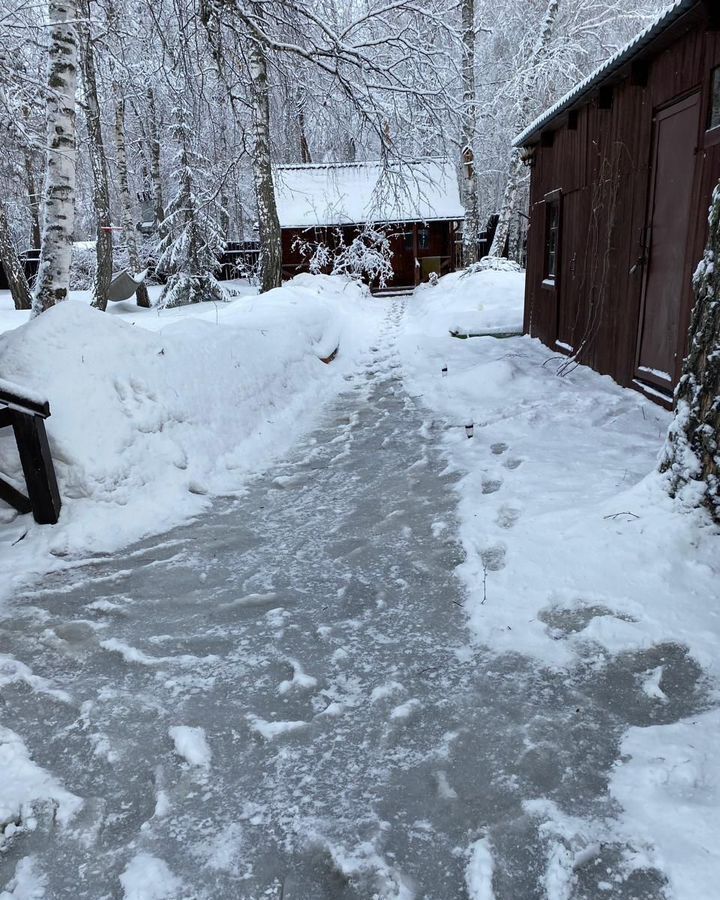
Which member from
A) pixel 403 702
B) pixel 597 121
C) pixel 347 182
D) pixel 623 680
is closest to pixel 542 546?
pixel 623 680

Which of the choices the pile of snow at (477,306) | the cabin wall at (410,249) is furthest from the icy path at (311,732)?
the cabin wall at (410,249)

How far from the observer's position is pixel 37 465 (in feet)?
15.2

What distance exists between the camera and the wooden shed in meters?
6.15

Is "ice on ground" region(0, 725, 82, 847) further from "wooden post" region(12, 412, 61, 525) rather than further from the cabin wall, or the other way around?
the cabin wall

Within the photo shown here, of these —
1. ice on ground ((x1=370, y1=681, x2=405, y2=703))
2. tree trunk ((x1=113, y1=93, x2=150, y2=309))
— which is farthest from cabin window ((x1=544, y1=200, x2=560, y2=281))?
tree trunk ((x1=113, y1=93, x2=150, y2=309))

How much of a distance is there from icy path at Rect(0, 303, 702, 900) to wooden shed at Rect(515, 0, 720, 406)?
4.24m

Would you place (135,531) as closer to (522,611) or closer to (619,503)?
(522,611)

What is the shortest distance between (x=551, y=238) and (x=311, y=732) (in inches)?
429

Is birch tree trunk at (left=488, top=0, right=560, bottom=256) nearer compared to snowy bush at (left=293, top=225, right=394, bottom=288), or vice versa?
birch tree trunk at (left=488, top=0, right=560, bottom=256)

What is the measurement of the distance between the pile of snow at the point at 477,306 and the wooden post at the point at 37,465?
9235mm

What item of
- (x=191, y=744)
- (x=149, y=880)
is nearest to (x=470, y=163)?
(x=191, y=744)

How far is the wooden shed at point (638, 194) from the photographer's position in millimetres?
6148

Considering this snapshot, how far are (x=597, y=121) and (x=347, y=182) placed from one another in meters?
20.8

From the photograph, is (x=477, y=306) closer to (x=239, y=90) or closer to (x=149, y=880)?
(x=239, y=90)
